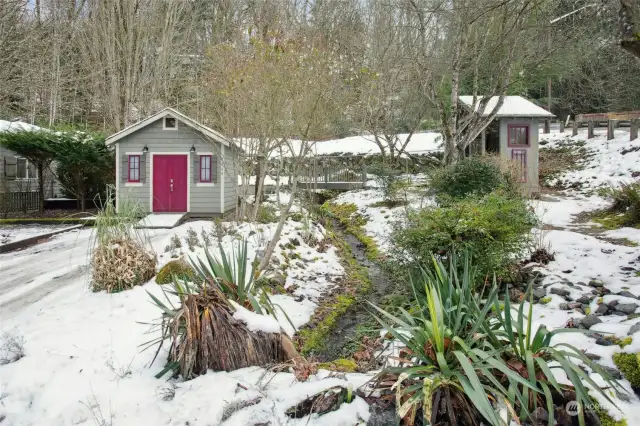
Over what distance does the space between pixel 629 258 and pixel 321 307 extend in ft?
15.2

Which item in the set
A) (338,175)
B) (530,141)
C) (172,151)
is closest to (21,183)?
(172,151)

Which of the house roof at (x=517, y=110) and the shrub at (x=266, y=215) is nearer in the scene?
the shrub at (x=266, y=215)

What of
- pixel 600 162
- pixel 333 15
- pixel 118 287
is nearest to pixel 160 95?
pixel 333 15

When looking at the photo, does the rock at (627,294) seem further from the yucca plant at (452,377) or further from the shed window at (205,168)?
the shed window at (205,168)

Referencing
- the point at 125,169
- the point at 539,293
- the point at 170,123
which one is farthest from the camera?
the point at 125,169

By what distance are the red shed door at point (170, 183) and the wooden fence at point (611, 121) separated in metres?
18.2

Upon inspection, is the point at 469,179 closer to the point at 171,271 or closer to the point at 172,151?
the point at 171,271

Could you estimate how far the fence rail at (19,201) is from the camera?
579 inches

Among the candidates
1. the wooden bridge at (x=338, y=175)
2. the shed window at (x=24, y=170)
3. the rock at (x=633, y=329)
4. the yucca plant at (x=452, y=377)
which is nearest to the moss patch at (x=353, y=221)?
the wooden bridge at (x=338, y=175)

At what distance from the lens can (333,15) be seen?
19562 millimetres

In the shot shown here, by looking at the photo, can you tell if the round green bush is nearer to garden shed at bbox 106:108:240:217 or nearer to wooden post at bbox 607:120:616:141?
garden shed at bbox 106:108:240:217

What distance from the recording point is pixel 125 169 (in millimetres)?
13914

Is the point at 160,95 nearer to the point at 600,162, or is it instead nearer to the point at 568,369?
the point at 600,162

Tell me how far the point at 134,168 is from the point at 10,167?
20.7ft
